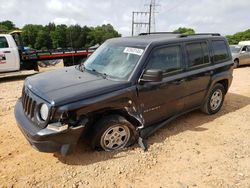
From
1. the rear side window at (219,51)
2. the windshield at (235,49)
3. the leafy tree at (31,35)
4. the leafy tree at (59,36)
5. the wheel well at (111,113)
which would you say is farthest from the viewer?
the leafy tree at (59,36)

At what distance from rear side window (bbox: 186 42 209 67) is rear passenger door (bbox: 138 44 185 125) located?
25cm

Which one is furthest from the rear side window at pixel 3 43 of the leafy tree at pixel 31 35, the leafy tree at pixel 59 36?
the leafy tree at pixel 59 36

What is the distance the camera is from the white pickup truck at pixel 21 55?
10.8 meters

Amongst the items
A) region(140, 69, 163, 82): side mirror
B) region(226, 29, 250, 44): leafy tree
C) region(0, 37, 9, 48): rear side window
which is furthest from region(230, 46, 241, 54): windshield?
region(226, 29, 250, 44): leafy tree

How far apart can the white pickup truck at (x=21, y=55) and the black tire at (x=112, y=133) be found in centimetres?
867

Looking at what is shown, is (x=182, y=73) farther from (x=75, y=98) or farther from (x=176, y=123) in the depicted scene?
(x=75, y=98)

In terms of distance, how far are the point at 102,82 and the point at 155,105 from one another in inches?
40.9

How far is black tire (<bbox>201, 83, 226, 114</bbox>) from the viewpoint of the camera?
18.3ft

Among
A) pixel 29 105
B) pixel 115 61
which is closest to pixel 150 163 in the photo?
pixel 115 61

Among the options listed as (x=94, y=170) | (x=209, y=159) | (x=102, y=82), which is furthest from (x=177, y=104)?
(x=94, y=170)

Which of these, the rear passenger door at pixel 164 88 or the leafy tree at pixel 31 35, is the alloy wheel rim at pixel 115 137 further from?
the leafy tree at pixel 31 35

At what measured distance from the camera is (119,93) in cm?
376

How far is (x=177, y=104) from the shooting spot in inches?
186

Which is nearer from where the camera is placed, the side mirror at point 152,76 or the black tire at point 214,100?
the side mirror at point 152,76
